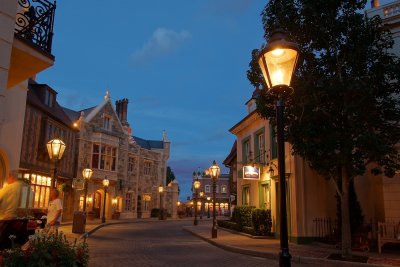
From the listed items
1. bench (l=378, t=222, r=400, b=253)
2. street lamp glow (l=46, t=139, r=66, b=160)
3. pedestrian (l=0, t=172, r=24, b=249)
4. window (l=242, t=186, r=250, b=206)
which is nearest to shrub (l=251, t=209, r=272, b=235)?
window (l=242, t=186, r=250, b=206)

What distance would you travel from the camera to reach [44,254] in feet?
17.2

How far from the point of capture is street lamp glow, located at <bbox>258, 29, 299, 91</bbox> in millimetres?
5160

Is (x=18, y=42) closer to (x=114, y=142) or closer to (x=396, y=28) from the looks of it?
(x=396, y=28)

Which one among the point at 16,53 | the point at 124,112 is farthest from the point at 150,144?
the point at 16,53

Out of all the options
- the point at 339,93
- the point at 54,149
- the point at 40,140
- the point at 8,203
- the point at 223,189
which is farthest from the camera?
the point at 223,189

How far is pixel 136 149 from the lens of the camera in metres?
42.8

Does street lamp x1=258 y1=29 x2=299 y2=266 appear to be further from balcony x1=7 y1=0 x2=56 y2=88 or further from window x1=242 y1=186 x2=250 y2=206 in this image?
window x1=242 y1=186 x2=250 y2=206

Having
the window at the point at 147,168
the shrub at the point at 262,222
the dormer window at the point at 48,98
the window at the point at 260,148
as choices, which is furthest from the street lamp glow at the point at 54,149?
the window at the point at 147,168

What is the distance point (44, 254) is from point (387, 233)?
11623mm

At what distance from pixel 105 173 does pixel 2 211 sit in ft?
94.6

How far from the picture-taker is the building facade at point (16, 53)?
6082 mm

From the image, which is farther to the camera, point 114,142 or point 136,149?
point 136,149

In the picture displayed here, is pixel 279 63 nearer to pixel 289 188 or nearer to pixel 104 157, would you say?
pixel 289 188

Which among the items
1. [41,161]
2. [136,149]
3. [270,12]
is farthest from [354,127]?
[136,149]
